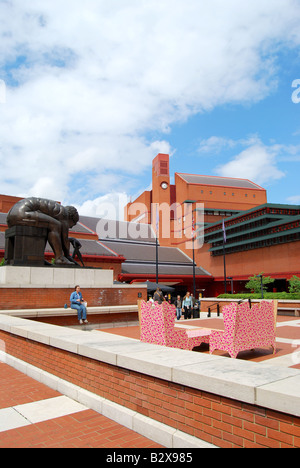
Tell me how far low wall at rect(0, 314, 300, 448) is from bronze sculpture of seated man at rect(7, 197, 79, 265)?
10.7 meters

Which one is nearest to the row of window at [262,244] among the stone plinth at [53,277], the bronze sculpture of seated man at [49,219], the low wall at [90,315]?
the stone plinth at [53,277]

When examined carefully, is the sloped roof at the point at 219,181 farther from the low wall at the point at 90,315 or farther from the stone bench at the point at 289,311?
the low wall at the point at 90,315

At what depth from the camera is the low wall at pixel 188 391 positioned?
8.63ft

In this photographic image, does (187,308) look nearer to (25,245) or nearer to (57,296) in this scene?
(57,296)

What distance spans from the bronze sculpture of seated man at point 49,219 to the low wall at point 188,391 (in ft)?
34.9

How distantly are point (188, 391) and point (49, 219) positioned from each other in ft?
43.7

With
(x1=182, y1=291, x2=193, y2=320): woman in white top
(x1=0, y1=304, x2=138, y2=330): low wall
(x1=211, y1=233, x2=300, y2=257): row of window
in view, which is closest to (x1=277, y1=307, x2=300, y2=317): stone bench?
(x1=182, y1=291, x2=193, y2=320): woman in white top

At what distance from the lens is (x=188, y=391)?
3258 mm

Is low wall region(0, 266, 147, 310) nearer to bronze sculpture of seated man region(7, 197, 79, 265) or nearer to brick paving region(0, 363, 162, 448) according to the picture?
bronze sculpture of seated man region(7, 197, 79, 265)

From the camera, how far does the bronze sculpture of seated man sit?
586 inches

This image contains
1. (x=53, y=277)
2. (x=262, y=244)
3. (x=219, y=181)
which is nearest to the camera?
(x=53, y=277)

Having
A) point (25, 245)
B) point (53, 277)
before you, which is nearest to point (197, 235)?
Answer: point (53, 277)
